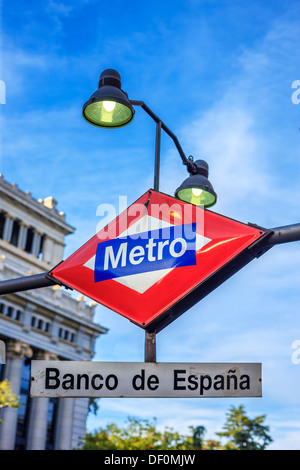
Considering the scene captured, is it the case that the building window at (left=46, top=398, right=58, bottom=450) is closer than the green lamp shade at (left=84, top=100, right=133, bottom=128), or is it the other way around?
the green lamp shade at (left=84, top=100, right=133, bottom=128)

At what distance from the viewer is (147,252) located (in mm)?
6477

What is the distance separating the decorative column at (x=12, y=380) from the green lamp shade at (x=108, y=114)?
45728mm

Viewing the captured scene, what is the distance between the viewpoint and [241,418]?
245 feet

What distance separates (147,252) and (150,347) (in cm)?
95

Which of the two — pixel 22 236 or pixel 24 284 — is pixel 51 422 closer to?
pixel 22 236

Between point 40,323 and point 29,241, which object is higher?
point 29,241

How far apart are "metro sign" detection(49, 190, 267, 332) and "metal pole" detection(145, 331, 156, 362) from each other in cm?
8

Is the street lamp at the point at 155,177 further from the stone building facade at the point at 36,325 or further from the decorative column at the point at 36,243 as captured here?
the decorative column at the point at 36,243

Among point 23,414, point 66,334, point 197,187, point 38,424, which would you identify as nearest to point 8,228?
point 66,334

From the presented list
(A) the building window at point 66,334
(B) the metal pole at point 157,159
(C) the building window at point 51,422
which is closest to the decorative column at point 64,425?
(C) the building window at point 51,422

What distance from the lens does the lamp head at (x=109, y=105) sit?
8195mm

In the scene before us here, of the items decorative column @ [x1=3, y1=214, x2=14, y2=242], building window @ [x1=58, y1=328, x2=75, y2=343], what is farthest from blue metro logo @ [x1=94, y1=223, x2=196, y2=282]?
building window @ [x1=58, y1=328, x2=75, y2=343]

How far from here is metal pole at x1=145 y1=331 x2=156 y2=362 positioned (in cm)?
611

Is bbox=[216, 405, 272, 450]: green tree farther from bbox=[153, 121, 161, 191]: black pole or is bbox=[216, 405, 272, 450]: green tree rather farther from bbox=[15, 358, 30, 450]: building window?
bbox=[153, 121, 161, 191]: black pole
